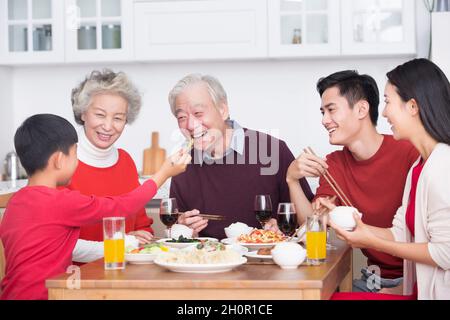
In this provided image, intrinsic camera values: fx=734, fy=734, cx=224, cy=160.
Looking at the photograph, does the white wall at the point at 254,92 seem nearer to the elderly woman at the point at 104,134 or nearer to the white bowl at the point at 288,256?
the elderly woman at the point at 104,134

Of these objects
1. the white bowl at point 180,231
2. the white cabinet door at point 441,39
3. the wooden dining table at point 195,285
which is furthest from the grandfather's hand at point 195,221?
the white cabinet door at point 441,39

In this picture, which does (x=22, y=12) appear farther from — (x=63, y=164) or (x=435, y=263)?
(x=435, y=263)

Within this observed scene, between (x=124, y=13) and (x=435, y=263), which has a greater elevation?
(x=124, y=13)

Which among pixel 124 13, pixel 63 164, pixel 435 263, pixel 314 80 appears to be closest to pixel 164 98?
pixel 124 13

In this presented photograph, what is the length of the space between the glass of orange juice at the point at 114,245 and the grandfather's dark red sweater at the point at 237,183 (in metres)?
0.98

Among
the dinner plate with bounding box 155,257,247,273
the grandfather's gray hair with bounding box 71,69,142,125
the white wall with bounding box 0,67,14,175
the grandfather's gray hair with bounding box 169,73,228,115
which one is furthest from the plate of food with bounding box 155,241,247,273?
the white wall with bounding box 0,67,14,175

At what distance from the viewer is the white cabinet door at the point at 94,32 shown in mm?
4410

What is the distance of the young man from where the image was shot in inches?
103

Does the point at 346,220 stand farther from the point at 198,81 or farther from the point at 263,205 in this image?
the point at 198,81

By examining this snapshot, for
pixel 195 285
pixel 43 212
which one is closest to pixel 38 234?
pixel 43 212

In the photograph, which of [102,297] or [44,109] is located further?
[44,109]

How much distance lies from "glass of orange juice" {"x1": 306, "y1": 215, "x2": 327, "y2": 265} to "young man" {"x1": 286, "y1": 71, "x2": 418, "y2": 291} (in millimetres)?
521

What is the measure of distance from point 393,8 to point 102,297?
2947 millimetres
